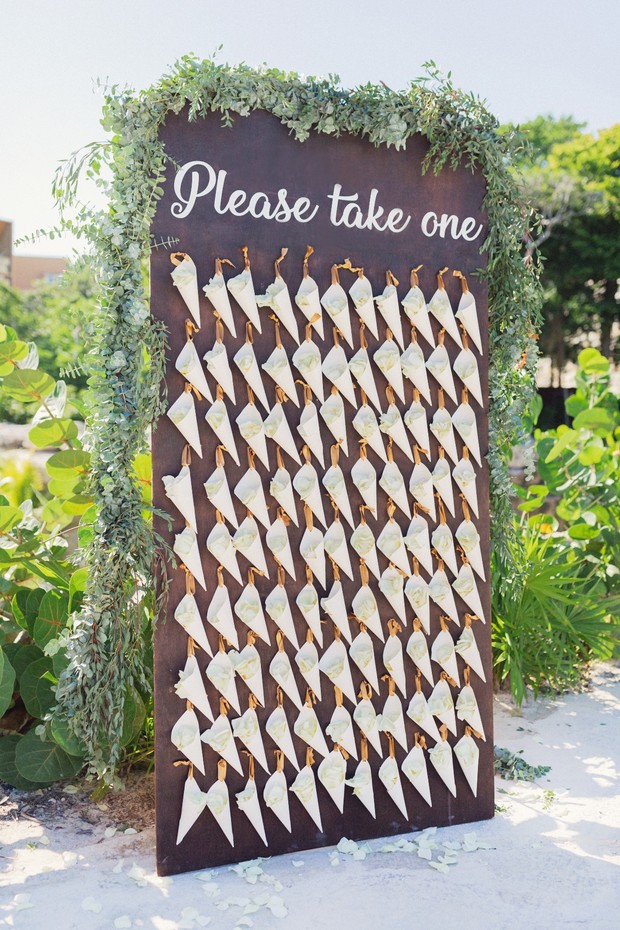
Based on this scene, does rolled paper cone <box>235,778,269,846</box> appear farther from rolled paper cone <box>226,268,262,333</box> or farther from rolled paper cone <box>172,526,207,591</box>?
rolled paper cone <box>226,268,262,333</box>

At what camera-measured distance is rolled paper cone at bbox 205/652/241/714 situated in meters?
2.43

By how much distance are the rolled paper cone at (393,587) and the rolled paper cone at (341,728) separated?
0.36 m

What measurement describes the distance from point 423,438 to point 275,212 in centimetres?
86

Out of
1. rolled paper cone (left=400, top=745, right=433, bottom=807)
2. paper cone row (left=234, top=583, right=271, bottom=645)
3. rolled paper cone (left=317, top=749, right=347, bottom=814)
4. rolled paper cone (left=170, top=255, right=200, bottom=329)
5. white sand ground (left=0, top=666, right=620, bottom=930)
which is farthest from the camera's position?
rolled paper cone (left=400, top=745, right=433, bottom=807)

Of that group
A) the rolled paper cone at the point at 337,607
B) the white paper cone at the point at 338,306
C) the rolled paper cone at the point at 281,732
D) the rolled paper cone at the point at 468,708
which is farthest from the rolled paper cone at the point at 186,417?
the rolled paper cone at the point at 468,708

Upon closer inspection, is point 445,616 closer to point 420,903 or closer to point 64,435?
point 420,903

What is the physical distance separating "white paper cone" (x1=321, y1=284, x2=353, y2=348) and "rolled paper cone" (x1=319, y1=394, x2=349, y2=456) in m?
0.21

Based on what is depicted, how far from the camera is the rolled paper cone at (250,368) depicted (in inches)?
95.5

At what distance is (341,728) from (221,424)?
1.04 meters

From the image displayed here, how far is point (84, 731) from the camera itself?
8.45 ft

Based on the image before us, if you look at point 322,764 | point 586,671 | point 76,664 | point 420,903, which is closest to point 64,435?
point 76,664

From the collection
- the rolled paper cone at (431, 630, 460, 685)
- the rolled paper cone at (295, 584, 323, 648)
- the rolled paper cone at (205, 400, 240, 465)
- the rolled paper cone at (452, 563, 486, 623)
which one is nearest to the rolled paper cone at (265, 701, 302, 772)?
the rolled paper cone at (295, 584, 323, 648)

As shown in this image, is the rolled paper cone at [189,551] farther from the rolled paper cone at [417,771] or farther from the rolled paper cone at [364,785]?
the rolled paper cone at [417,771]

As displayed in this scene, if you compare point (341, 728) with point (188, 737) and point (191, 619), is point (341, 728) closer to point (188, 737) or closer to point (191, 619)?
point (188, 737)
